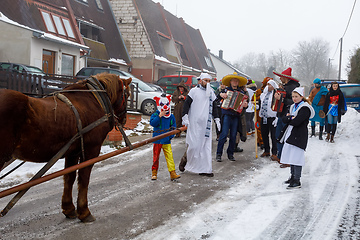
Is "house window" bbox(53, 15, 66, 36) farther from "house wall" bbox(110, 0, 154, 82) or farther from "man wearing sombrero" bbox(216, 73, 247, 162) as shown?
"man wearing sombrero" bbox(216, 73, 247, 162)

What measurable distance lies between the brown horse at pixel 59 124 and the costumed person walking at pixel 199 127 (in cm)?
220

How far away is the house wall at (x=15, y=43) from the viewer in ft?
55.3

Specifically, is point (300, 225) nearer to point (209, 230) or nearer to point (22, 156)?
point (209, 230)

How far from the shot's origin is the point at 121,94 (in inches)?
187

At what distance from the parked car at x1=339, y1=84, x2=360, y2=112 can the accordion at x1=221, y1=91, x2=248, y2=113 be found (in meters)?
10.8

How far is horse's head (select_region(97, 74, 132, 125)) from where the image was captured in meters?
4.51

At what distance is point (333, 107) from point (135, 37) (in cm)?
1970

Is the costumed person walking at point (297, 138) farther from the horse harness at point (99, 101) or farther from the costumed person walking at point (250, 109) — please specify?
the costumed person walking at point (250, 109)

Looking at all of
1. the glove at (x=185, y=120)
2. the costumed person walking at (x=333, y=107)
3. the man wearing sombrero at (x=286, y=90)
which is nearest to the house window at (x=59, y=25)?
the costumed person walking at (x=333, y=107)

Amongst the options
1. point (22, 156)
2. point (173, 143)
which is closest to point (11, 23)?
point (173, 143)

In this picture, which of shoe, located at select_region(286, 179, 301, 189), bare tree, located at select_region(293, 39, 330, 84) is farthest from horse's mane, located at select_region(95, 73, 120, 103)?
bare tree, located at select_region(293, 39, 330, 84)

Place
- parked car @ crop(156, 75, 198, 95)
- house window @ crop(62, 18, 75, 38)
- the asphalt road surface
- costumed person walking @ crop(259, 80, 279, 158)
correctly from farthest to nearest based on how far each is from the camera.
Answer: parked car @ crop(156, 75, 198, 95) → house window @ crop(62, 18, 75, 38) → costumed person walking @ crop(259, 80, 279, 158) → the asphalt road surface

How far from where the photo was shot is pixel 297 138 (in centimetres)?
603

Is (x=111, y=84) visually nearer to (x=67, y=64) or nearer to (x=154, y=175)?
(x=154, y=175)
